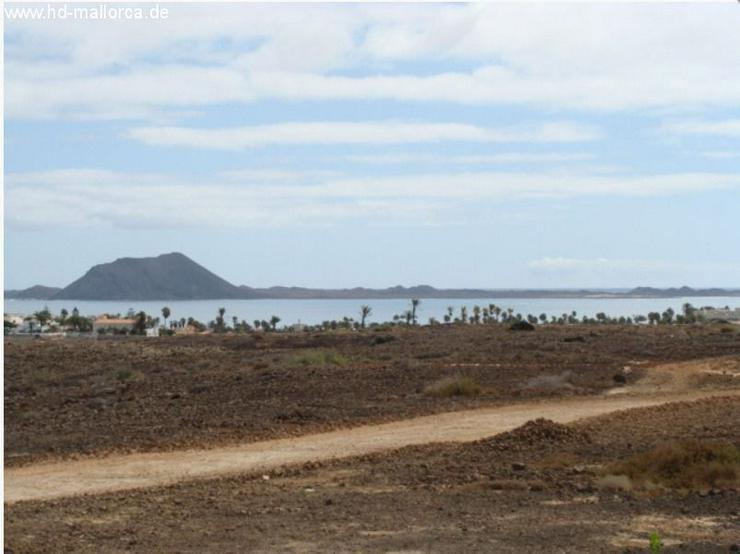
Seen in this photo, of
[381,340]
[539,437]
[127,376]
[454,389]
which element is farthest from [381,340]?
[539,437]

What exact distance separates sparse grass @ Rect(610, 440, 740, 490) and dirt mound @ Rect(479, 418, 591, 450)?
273 centimetres

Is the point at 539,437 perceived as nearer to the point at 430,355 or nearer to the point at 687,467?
the point at 687,467

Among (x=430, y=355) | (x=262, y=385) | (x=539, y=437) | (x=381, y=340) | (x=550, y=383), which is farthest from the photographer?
(x=381, y=340)

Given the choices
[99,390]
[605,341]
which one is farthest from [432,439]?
[605,341]

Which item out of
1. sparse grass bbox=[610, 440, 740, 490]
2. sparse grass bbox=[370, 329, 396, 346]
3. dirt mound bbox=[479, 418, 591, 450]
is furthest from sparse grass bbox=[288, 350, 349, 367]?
sparse grass bbox=[610, 440, 740, 490]

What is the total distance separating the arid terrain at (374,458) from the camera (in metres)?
11.3

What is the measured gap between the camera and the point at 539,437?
58.9 ft

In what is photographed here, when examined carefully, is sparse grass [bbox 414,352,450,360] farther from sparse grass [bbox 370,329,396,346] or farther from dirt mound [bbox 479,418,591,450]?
dirt mound [bbox 479,418,591,450]

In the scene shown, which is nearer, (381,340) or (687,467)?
(687,467)

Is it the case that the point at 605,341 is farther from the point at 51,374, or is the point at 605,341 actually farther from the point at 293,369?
the point at 51,374

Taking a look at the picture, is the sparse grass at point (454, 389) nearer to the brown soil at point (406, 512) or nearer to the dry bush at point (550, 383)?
the dry bush at point (550, 383)

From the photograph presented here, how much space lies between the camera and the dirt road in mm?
15664

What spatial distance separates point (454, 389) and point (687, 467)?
557 inches

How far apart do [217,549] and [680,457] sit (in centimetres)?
646
